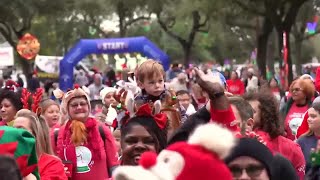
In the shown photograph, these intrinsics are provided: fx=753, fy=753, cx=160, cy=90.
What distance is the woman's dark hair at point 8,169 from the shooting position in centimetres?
322

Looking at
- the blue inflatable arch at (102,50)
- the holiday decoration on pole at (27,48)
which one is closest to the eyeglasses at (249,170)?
the blue inflatable arch at (102,50)

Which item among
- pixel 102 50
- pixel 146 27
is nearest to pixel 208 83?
pixel 102 50

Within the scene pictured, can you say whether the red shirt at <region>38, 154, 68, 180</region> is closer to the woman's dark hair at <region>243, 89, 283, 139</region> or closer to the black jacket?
the black jacket

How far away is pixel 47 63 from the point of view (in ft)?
144

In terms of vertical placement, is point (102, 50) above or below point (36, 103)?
above

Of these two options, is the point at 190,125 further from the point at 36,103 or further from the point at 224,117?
the point at 36,103

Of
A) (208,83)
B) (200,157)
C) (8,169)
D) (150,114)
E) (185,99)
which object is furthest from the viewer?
(185,99)

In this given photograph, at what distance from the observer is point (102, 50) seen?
30469mm

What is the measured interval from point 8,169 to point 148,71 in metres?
2.42

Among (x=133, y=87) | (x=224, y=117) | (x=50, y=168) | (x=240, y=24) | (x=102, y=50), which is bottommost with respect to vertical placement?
(x=50, y=168)

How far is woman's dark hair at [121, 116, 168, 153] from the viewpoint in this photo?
4461 millimetres

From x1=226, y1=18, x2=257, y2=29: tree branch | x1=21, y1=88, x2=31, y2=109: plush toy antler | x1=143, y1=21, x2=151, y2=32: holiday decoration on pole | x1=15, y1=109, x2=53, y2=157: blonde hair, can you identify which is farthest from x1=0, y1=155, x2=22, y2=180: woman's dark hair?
x1=143, y1=21, x2=151, y2=32: holiday decoration on pole

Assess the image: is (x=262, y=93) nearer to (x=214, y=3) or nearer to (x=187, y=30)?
(x=214, y=3)

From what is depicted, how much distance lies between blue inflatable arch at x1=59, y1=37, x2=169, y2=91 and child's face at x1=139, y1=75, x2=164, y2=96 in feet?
70.4
